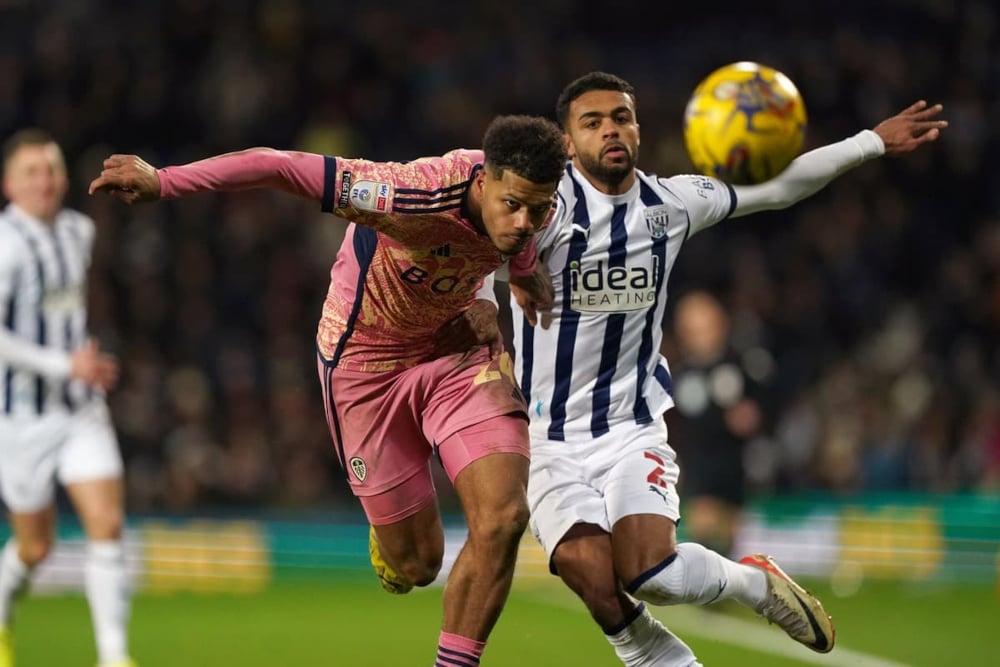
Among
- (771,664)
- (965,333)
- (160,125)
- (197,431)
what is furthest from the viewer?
(160,125)

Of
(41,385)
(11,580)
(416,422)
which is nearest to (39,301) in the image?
(41,385)

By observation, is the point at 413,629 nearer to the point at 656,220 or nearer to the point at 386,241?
the point at 656,220

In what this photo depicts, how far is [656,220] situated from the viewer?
615cm

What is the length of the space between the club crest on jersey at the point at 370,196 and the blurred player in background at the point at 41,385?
8.26 ft

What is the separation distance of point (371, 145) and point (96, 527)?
9.04 metres

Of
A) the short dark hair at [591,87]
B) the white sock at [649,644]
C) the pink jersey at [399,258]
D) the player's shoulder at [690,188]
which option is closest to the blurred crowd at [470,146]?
the player's shoulder at [690,188]

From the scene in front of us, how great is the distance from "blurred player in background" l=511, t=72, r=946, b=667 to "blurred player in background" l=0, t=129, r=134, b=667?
2378 millimetres

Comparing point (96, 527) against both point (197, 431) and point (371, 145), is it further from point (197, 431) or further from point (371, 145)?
point (371, 145)

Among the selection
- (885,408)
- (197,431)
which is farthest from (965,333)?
(197,431)

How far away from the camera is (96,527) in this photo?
709cm

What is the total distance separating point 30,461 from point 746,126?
3874 mm

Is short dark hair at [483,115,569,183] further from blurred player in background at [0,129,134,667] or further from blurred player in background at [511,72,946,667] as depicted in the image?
blurred player in background at [0,129,134,667]

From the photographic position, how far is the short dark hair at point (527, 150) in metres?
5.14

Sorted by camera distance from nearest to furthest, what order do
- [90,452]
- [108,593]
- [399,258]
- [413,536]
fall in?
[399,258] → [413,536] → [108,593] → [90,452]
